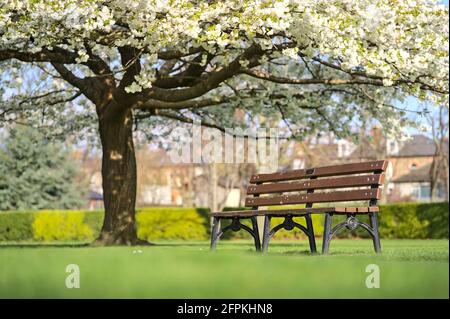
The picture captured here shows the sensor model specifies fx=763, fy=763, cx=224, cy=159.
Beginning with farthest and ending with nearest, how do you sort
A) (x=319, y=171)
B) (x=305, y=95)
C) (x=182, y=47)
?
(x=305, y=95) → (x=182, y=47) → (x=319, y=171)

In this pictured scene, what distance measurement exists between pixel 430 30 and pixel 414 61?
1.08m

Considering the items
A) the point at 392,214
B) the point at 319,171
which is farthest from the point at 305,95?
the point at 392,214

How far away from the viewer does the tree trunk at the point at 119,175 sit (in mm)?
15625

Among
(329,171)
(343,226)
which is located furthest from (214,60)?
(343,226)

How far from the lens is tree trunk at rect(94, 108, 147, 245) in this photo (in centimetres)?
1562

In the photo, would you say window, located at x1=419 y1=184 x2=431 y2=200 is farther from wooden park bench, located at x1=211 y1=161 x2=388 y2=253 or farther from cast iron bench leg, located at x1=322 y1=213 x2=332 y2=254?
cast iron bench leg, located at x1=322 y1=213 x2=332 y2=254

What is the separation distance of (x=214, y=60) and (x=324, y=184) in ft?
25.7

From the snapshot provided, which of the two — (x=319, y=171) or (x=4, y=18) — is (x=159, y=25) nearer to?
(x=4, y=18)

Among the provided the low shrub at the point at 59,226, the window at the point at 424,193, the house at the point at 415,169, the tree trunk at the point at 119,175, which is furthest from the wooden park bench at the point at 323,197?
the window at the point at 424,193

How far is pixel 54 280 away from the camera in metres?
5.70

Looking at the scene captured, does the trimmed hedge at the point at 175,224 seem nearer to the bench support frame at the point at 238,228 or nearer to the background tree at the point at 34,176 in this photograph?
the background tree at the point at 34,176

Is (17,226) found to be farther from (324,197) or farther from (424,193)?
(424,193)
